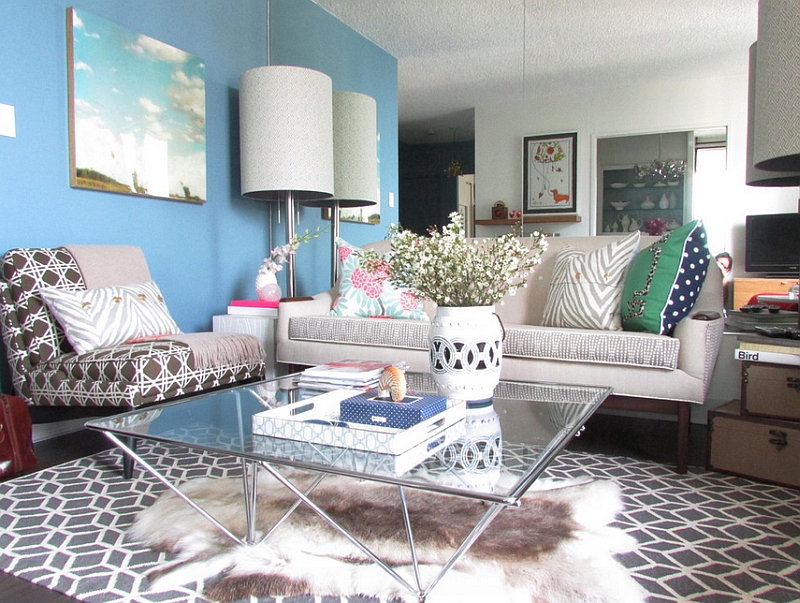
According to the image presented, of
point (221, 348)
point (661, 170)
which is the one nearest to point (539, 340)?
point (221, 348)

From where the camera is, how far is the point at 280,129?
343 cm

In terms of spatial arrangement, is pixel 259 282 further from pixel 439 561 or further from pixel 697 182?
pixel 697 182

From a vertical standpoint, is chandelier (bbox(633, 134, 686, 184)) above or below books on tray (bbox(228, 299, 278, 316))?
above

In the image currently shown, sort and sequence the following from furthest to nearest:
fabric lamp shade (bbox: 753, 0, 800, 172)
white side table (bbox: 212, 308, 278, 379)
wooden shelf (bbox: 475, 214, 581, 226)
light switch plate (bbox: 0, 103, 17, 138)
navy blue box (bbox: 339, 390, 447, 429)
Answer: wooden shelf (bbox: 475, 214, 581, 226) → white side table (bbox: 212, 308, 278, 379) → light switch plate (bbox: 0, 103, 17, 138) → fabric lamp shade (bbox: 753, 0, 800, 172) → navy blue box (bbox: 339, 390, 447, 429)

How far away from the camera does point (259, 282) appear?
11.7 ft

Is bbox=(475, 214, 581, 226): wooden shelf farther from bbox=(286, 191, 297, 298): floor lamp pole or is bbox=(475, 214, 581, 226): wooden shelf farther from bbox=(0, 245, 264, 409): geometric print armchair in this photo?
bbox=(0, 245, 264, 409): geometric print armchair

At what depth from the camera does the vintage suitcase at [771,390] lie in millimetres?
2023

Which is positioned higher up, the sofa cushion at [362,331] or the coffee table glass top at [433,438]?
the sofa cushion at [362,331]

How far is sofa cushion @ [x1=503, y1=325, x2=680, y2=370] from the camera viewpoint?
7.51ft

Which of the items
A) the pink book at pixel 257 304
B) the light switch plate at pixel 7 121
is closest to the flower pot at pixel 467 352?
the pink book at pixel 257 304

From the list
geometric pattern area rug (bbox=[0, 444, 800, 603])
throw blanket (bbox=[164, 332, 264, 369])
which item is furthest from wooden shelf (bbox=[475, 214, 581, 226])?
geometric pattern area rug (bbox=[0, 444, 800, 603])

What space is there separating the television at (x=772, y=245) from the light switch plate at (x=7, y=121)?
629 centimetres

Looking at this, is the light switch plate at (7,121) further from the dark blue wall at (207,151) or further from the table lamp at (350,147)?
the table lamp at (350,147)

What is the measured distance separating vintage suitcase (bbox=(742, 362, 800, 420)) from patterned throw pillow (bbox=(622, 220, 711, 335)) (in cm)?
38
